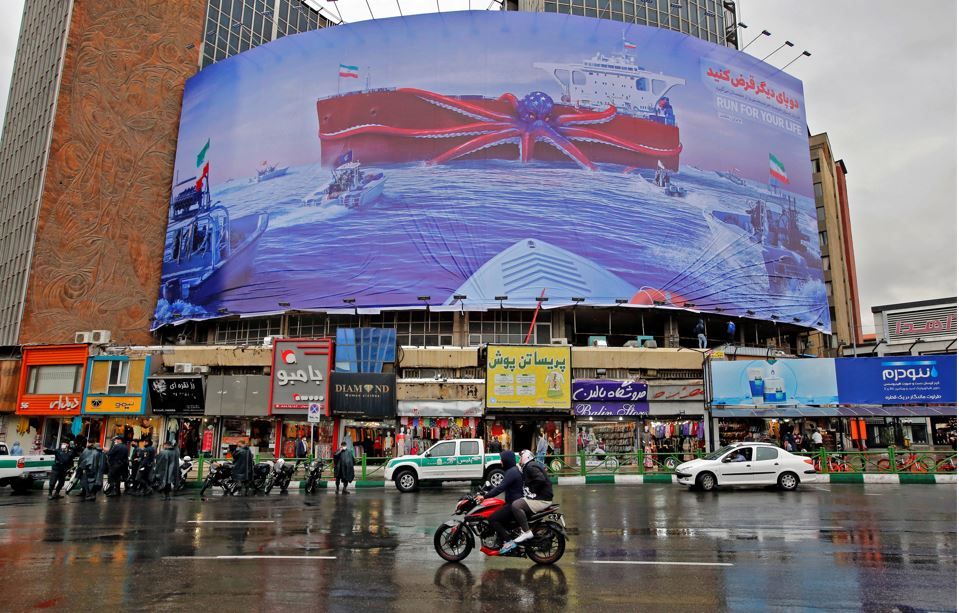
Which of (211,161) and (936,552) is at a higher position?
(211,161)

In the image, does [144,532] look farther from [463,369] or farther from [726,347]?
[726,347]

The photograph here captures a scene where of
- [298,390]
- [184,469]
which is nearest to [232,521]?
[184,469]

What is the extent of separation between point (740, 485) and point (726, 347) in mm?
17707

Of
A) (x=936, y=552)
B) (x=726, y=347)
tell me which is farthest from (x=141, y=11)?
(x=936, y=552)

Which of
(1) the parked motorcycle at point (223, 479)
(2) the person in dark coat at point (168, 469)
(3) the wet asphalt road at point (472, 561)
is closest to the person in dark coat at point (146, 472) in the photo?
(2) the person in dark coat at point (168, 469)

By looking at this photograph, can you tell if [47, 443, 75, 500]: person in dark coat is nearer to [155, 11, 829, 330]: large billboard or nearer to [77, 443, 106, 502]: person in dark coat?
[77, 443, 106, 502]: person in dark coat

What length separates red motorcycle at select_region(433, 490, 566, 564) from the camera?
905 centimetres

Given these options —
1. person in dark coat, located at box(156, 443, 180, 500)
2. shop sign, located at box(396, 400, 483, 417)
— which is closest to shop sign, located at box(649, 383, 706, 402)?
shop sign, located at box(396, 400, 483, 417)

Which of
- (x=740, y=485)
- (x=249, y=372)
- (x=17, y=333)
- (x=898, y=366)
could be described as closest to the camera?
(x=740, y=485)

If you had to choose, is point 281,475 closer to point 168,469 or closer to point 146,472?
point 168,469

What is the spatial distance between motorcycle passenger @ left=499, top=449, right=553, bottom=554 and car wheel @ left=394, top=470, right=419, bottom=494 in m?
12.4

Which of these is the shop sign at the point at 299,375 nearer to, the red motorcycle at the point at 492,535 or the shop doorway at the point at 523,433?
the shop doorway at the point at 523,433

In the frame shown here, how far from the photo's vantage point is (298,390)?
3225 centimetres

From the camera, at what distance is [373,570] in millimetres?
8578
